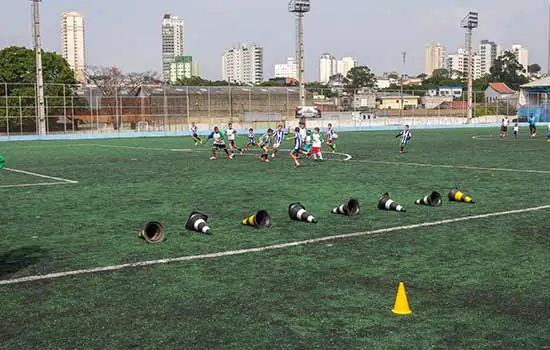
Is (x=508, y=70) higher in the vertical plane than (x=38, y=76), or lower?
higher

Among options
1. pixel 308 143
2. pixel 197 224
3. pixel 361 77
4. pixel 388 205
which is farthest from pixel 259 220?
pixel 361 77

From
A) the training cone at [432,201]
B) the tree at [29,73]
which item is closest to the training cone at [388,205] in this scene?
the training cone at [432,201]

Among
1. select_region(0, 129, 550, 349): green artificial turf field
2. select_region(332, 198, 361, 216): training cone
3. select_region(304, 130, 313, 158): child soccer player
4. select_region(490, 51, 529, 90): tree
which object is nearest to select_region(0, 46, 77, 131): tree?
select_region(304, 130, 313, 158): child soccer player

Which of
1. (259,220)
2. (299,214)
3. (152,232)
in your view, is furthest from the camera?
(299,214)

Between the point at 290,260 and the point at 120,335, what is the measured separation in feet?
10.6

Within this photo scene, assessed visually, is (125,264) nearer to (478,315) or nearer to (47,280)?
(47,280)

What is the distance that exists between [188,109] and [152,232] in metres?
58.0

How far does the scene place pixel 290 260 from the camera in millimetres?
8656

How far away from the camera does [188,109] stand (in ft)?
221

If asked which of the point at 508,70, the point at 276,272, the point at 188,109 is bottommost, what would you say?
the point at 276,272

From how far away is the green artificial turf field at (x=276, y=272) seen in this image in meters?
5.82

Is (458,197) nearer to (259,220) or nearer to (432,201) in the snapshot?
(432,201)

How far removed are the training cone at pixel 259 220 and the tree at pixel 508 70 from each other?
16331 cm

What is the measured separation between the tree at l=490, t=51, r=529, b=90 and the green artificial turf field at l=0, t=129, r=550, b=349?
518 ft
